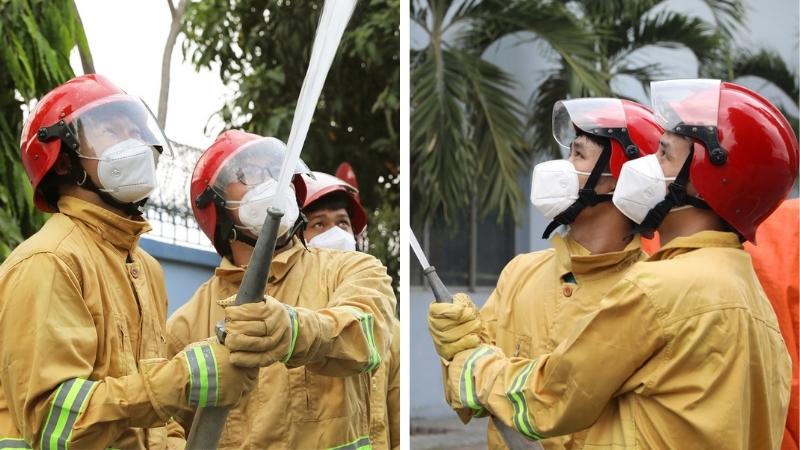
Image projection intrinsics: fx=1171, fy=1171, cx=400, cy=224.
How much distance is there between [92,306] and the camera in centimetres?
335

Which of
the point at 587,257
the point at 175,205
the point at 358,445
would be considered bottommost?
the point at 358,445

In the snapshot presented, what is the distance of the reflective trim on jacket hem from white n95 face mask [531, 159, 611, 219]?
4.19ft

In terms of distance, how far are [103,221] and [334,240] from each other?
5.49 feet

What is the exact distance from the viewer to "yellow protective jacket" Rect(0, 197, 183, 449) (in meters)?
3.19

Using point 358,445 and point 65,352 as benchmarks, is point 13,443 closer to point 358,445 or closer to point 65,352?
point 65,352

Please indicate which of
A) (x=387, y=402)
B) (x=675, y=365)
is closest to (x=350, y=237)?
(x=387, y=402)

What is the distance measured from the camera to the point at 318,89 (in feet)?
9.34

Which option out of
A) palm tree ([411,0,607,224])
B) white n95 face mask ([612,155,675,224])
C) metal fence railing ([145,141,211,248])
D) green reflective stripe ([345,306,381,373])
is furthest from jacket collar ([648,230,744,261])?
palm tree ([411,0,607,224])

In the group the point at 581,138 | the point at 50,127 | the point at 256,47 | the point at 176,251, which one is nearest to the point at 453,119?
the point at 256,47

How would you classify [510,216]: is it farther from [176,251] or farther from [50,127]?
[50,127]

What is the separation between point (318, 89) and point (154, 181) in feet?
3.22

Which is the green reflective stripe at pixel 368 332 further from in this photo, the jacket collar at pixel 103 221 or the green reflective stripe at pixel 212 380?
the jacket collar at pixel 103 221

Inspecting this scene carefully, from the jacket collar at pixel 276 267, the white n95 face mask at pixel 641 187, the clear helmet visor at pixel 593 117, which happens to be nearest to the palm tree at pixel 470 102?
the clear helmet visor at pixel 593 117

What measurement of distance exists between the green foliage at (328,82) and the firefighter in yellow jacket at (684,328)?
4683 millimetres
